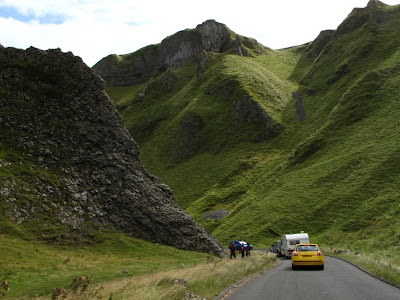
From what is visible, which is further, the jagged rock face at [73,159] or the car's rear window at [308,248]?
the jagged rock face at [73,159]

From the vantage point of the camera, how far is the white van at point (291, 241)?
44156mm

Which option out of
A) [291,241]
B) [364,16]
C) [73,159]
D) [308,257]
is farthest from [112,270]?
[364,16]

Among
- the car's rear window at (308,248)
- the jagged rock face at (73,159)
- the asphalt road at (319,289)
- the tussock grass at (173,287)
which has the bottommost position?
the asphalt road at (319,289)

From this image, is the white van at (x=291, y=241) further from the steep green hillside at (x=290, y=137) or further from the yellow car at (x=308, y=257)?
the yellow car at (x=308, y=257)

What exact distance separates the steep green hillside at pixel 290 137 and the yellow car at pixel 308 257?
2070cm

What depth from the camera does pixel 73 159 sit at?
47.4 metres

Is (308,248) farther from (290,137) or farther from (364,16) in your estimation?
(364,16)

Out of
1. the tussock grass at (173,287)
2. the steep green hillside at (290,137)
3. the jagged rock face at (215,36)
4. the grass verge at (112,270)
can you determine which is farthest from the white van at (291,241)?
the jagged rock face at (215,36)

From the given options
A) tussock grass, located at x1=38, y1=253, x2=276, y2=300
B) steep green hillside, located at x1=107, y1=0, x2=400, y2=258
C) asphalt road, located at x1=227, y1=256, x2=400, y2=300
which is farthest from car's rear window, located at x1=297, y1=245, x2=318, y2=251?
steep green hillside, located at x1=107, y1=0, x2=400, y2=258

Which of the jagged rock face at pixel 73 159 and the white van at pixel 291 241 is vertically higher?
the jagged rock face at pixel 73 159

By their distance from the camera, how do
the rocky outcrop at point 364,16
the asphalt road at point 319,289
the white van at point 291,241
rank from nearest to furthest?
1. the asphalt road at point 319,289
2. the white van at point 291,241
3. the rocky outcrop at point 364,16

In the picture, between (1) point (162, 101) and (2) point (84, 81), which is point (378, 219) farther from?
(1) point (162, 101)

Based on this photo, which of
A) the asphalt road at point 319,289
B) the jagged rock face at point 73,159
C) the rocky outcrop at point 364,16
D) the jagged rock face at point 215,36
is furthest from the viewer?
the jagged rock face at point 215,36

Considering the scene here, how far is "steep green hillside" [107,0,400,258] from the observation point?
241 feet
